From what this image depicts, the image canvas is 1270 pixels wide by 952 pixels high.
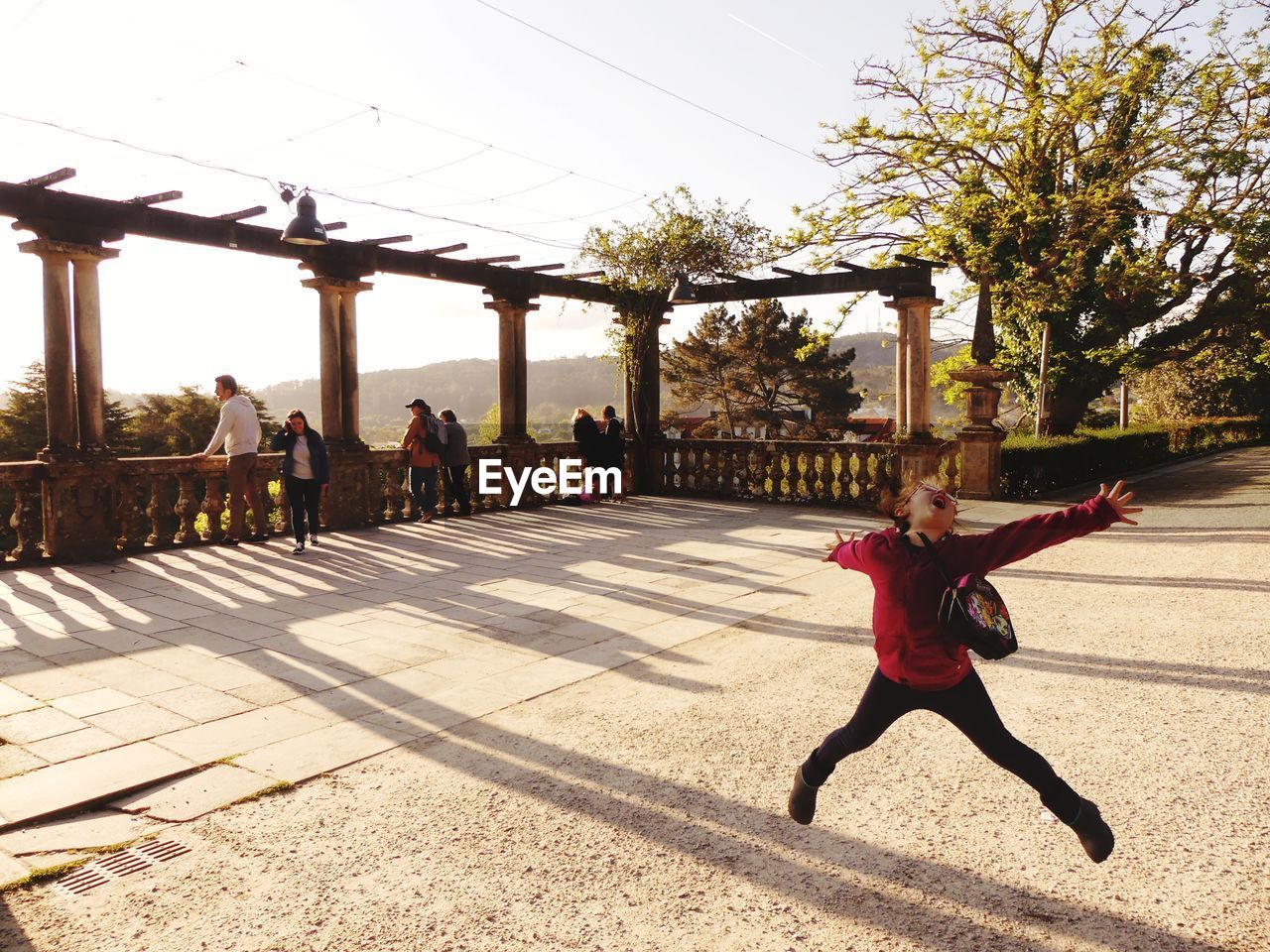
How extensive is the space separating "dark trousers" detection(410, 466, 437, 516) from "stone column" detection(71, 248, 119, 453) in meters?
3.85

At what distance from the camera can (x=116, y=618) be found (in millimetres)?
6551

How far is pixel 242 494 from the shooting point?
9.91 meters

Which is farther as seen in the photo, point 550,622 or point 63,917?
point 550,622

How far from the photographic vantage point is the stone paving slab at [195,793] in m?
3.48

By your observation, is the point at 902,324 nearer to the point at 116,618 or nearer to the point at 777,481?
the point at 777,481

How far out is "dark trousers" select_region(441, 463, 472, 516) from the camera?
12.5 meters

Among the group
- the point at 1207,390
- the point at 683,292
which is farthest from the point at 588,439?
the point at 1207,390

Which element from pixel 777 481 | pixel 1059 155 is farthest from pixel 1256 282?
pixel 777 481

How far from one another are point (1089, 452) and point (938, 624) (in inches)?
674

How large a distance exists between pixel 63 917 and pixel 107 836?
1.86ft

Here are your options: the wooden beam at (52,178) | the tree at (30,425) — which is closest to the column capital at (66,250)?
the wooden beam at (52,178)

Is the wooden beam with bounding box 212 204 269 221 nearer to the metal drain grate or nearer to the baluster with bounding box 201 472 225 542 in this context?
the baluster with bounding box 201 472 225 542

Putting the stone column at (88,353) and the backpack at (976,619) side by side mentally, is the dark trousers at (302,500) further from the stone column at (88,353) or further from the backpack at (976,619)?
the backpack at (976,619)

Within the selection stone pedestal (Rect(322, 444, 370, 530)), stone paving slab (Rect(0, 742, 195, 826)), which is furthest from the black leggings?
stone pedestal (Rect(322, 444, 370, 530))
